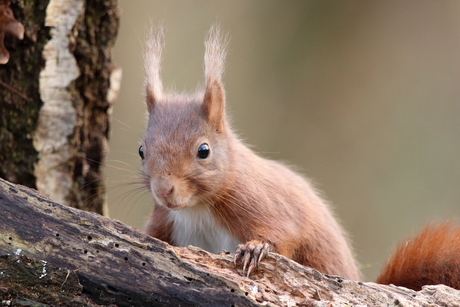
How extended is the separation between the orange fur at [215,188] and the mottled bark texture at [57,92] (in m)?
0.45

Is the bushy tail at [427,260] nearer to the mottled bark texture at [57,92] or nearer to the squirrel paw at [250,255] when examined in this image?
the squirrel paw at [250,255]

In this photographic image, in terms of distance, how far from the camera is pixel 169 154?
96.4 inches

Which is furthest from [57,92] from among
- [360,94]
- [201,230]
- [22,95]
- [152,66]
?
[360,94]

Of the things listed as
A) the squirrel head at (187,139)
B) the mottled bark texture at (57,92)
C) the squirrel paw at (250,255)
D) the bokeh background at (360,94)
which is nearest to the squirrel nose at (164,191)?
the squirrel head at (187,139)

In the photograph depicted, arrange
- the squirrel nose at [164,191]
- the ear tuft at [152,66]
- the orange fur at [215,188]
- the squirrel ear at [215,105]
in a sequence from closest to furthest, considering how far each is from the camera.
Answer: the squirrel nose at [164,191] → the orange fur at [215,188] → the squirrel ear at [215,105] → the ear tuft at [152,66]

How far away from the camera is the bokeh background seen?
5.59 meters

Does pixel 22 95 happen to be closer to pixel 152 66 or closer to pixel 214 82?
pixel 152 66

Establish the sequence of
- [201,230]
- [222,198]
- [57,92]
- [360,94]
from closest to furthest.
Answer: [222,198] → [201,230] → [57,92] → [360,94]

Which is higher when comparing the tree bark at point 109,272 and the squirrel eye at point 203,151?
the squirrel eye at point 203,151

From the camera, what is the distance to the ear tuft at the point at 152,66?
9.45ft

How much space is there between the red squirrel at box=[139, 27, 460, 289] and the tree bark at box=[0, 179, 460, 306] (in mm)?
287

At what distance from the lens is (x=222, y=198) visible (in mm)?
2645

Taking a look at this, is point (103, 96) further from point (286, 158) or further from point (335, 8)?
point (335, 8)

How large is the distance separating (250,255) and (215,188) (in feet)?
1.47
